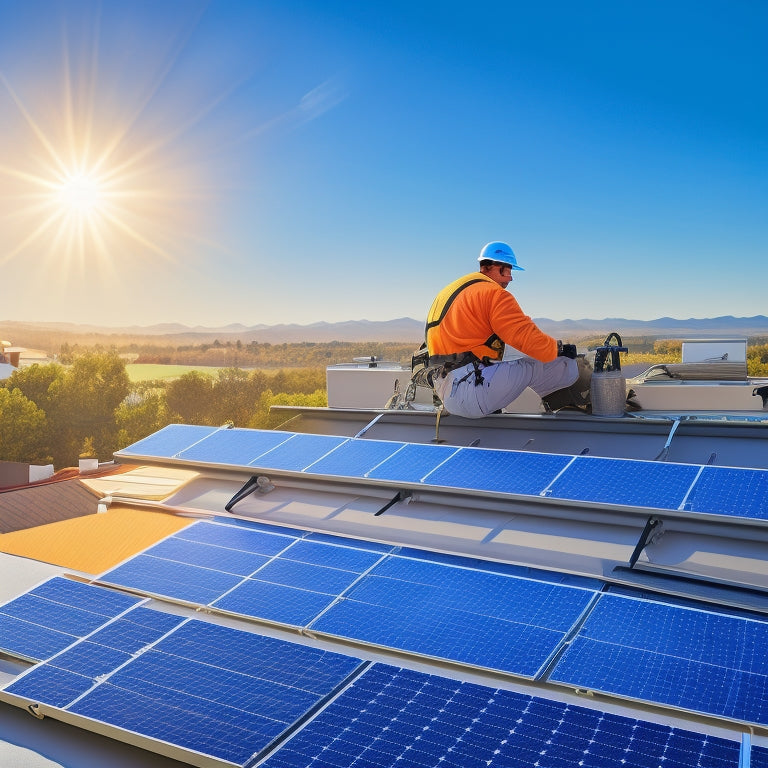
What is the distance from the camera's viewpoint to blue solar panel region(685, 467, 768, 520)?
5047 millimetres

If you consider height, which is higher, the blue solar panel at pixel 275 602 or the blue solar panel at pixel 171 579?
the blue solar panel at pixel 171 579

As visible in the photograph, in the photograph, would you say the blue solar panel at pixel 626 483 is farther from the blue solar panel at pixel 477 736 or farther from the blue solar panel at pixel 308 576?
the blue solar panel at pixel 477 736

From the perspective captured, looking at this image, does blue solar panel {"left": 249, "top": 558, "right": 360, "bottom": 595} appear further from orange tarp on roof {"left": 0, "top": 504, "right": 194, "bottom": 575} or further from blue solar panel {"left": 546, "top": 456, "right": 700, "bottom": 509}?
blue solar panel {"left": 546, "top": 456, "right": 700, "bottom": 509}

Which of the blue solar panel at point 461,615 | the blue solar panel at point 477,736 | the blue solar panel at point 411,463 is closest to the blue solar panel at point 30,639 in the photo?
the blue solar panel at point 461,615

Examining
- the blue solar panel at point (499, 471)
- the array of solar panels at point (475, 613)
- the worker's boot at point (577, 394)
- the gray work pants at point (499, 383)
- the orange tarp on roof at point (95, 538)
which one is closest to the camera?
the array of solar panels at point (475, 613)

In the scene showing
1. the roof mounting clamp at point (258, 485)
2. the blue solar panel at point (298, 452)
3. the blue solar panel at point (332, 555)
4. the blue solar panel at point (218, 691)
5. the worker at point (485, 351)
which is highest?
the worker at point (485, 351)

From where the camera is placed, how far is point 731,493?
5.29 metres

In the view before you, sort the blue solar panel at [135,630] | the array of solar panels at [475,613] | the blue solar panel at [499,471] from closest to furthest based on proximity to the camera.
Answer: the array of solar panels at [475,613], the blue solar panel at [135,630], the blue solar panel at [499,471]

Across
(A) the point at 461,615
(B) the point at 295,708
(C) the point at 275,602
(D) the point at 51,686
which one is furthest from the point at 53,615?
(A) the point at 461,615

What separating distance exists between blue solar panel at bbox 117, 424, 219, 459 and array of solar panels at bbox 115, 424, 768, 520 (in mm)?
11

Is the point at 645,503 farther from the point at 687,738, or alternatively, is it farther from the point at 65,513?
the point at 65,513

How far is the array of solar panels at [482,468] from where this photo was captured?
5371 millimetres

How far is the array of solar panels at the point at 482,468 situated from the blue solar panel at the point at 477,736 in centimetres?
220

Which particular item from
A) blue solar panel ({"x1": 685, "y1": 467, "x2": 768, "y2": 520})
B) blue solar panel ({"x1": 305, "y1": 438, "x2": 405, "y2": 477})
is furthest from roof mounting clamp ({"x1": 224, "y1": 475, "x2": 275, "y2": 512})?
blue solar panel ({"x1": 685, "y1": 467, "x2": 768, "y2": 520})
